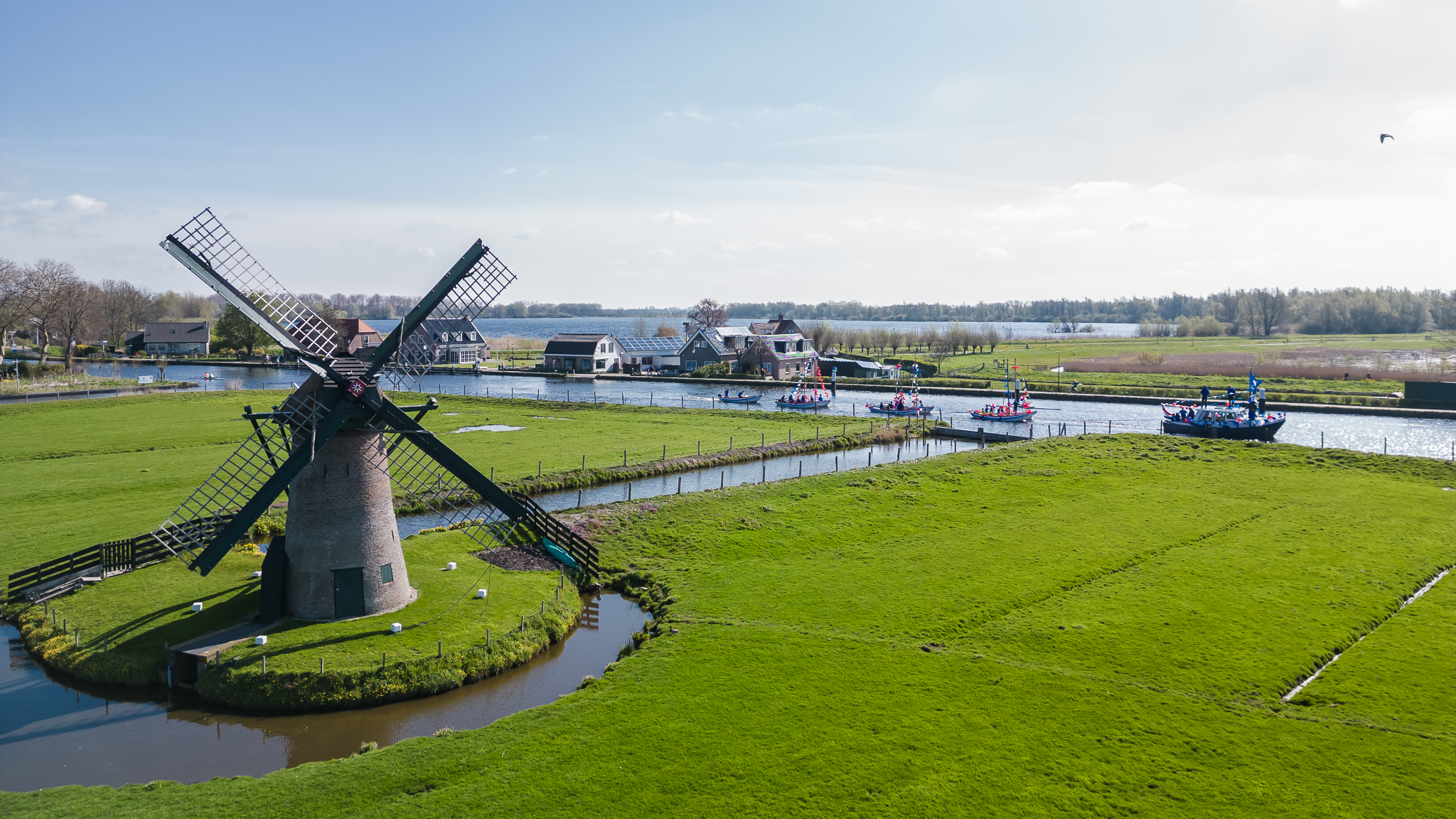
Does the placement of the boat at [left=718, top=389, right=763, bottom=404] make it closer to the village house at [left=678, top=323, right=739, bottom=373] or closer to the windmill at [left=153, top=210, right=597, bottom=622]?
the village house at [left=678, top=323, right=739, bottom=373]

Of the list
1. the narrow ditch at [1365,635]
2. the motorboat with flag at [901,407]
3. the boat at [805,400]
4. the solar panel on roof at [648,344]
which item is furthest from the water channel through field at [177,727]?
the solar panel on roof at [648,344]

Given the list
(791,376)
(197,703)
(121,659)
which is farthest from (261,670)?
(791,376)

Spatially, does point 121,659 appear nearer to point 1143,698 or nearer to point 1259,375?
point 1143,698

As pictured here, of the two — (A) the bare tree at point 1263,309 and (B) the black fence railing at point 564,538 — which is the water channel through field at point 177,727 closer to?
(B) the black fence railing at point 564,538

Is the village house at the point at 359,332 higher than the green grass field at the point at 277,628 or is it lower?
higher

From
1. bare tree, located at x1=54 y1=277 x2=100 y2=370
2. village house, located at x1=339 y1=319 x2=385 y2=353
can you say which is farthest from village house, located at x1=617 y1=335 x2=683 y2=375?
bare tree, located at x1=54 y1=277 x2=100 y2=370
